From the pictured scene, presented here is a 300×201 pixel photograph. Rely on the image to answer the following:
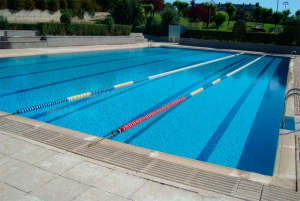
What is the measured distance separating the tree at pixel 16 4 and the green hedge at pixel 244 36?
52.4ft

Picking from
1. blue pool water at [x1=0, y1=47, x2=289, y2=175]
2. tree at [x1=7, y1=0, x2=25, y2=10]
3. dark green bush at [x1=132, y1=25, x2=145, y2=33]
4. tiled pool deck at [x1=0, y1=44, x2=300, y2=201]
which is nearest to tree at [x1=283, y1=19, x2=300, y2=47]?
blue pool water at [x1=0, y1=47, x2=289, y2=175]

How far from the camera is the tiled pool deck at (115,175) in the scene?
9.79ft

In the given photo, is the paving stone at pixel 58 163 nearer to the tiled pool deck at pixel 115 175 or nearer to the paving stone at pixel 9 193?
the tiled pool deck at pixel 115 175

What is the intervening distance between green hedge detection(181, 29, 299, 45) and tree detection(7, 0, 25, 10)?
628 inches

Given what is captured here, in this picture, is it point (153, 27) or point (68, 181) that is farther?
point (153, 27)

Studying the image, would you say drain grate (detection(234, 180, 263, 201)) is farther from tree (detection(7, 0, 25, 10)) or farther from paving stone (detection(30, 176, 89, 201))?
tree (detection(7, 0, 25, 10))

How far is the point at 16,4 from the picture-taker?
27547 millimetres

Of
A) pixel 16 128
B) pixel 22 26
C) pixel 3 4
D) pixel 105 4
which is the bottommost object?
pixel 16 128

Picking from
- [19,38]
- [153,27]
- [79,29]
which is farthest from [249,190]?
[153,27]

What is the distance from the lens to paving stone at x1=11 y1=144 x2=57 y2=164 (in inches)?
143

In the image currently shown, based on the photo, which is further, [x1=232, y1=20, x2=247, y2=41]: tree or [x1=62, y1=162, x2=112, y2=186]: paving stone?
[x1=232, y1=20, x2=247, y2=41]: tree

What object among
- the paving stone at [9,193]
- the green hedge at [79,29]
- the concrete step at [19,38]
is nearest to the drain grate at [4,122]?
the paving stone at [9,193]

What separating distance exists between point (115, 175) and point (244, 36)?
78.2 feet

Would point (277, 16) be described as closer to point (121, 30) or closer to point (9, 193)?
point (121, 30)
